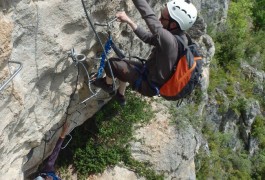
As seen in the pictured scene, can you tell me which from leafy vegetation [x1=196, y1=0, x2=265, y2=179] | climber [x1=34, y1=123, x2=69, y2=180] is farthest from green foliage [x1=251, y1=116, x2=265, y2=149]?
climber [x1=34, y1=123, x2=69, y2=180]

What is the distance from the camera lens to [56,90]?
6.27 m

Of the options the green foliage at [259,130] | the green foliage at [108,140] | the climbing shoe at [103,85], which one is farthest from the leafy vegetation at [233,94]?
the climbing shoe at [103,85]

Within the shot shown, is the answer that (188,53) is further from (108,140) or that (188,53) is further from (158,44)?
(108,140)

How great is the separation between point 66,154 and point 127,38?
11.4ft

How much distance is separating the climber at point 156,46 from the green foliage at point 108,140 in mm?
3133

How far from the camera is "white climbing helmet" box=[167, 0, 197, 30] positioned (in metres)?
5.67

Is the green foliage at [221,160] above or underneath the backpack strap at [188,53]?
underneath

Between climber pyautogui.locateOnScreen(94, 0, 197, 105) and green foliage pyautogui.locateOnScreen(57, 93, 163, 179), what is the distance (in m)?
3.13

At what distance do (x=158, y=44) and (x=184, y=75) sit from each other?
2.15 ft

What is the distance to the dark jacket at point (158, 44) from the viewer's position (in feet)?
17.7

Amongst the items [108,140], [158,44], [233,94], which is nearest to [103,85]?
[158,44]

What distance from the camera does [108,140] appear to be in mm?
9859

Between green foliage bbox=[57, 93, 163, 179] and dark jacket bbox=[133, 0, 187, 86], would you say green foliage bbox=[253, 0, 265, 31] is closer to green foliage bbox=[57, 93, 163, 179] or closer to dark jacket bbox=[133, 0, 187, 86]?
green foliage bbox=[57, 93, 163, 179]

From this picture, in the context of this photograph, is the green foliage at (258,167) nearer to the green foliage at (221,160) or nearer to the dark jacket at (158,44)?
the green foliage at (221,160)
